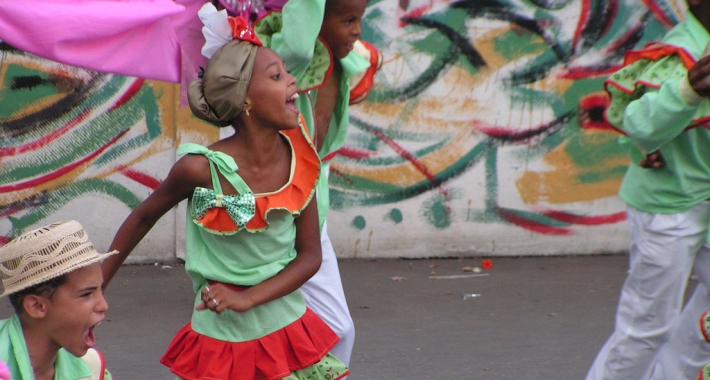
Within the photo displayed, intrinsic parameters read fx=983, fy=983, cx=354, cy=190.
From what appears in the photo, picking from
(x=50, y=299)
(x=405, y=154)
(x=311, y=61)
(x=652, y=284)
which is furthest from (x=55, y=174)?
(x=50, y=299)

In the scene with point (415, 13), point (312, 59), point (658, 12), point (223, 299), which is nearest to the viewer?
point (223, 299)

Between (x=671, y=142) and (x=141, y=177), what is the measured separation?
395 centimetres

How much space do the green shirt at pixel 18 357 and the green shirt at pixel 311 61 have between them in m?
1.04

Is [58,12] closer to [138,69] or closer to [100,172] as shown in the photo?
[138,69]

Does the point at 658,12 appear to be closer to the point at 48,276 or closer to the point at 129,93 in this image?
the point at 129,93

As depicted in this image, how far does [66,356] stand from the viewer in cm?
256

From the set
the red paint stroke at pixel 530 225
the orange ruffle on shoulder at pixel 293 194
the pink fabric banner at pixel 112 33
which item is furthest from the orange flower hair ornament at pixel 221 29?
the red paint stroke at pixel 530 225

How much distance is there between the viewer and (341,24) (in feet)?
11.6

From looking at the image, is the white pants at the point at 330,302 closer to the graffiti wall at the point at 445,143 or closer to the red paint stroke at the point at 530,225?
the graffiti wall at the point at 445,143

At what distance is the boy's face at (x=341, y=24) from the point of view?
3.49 metres

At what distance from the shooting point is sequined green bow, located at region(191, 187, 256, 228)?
284 centimetres

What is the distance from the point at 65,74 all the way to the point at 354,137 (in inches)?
78.0

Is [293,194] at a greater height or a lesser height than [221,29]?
lesser

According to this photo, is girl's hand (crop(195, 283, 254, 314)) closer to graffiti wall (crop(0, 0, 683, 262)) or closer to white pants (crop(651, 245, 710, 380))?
white pants (crop(651, 245, 710, 380))
